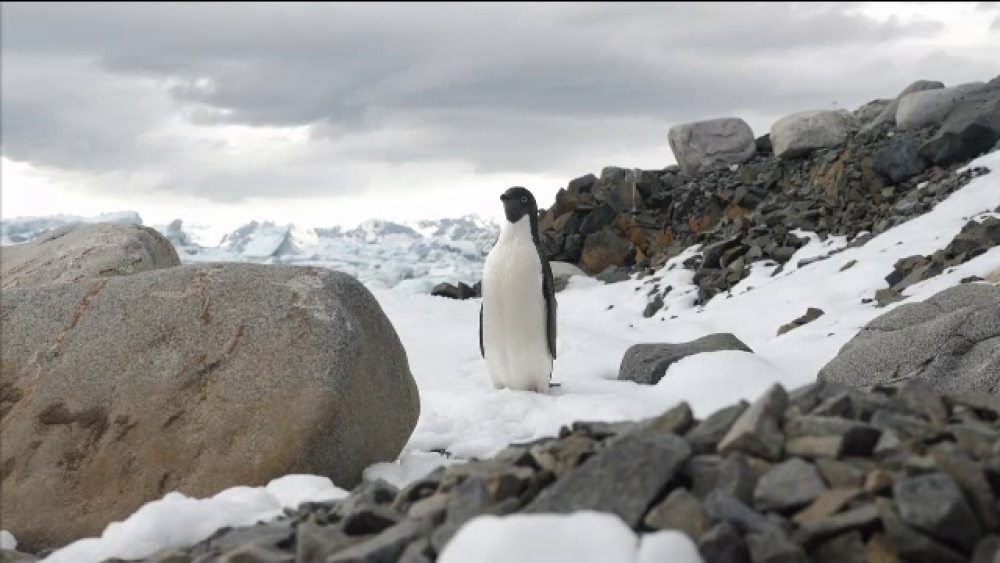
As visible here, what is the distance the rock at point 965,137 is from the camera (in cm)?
1541

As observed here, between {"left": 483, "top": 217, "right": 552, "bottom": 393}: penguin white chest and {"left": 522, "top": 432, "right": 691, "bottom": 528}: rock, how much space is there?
4.96 meters

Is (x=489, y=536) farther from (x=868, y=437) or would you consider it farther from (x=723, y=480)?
(x=868, y=437)

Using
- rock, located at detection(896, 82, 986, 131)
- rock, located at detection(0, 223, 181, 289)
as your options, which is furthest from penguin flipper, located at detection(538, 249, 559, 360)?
rock, located at detection(896, 82, 986, 131)

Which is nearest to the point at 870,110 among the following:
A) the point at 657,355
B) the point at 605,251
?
the point at 605,251

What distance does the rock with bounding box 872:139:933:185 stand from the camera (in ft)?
52.0

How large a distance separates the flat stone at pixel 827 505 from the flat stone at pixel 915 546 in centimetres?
15

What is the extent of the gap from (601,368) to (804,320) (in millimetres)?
2856

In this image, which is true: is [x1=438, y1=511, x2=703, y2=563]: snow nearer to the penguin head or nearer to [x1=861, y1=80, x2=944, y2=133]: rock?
the penguin head

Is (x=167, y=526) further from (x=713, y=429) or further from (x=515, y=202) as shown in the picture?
(x=515, y=202)

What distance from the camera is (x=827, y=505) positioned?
2.62 meters

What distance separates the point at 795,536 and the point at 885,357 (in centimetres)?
509

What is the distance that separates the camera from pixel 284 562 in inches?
116

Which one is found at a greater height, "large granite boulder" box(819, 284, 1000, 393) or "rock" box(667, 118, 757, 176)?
"rock" box(667, 118, 757, 176)

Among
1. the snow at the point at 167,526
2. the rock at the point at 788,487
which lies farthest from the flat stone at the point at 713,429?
the snow at the point at 167,526
